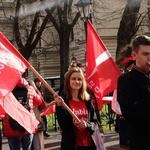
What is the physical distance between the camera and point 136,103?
10.9 ft

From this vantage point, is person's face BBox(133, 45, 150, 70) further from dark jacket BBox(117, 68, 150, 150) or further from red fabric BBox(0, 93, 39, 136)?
red fabric BBox(0, 93, 39, 136)

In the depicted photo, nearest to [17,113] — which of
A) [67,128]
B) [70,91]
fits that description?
[67,128]

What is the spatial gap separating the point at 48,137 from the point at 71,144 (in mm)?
6529

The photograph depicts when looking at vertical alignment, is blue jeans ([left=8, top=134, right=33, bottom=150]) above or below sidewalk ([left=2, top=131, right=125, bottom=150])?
above

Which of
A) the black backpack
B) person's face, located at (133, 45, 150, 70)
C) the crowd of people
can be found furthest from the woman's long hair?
person's face, located at (133, 45, 150, 70)

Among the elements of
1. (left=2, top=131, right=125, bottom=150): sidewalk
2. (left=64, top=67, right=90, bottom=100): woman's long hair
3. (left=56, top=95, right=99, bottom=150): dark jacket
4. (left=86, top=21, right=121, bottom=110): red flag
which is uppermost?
(left=86, top=21, right=121, bottom=110): red flag

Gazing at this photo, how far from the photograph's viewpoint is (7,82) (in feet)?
14.8

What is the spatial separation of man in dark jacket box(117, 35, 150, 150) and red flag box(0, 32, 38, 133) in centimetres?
144

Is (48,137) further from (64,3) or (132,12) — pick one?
(64,3)

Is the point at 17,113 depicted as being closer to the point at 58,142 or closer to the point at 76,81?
the point at 76,81

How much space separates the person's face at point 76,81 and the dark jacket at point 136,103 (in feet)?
6.03

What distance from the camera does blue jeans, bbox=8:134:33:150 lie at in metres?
6.34

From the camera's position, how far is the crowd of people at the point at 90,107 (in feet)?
11.2

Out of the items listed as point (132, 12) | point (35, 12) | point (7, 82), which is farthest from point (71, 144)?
point (35, 12)
